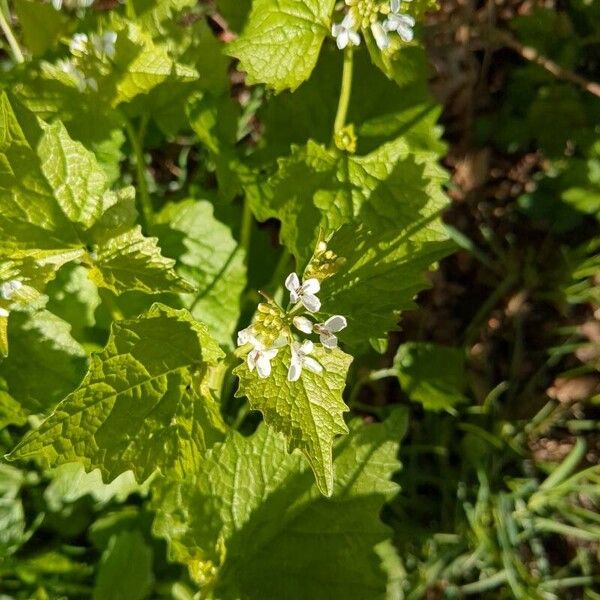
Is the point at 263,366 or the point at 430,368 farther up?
the point at 430,368

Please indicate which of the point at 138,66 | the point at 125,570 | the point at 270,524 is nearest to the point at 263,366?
the point at 270,524

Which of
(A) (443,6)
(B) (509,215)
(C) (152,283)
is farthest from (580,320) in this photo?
(C) (152,283)

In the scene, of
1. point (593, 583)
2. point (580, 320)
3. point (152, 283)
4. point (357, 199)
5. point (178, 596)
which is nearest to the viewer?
point (152, 283)

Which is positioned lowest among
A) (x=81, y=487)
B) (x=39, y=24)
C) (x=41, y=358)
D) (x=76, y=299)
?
(x=81, y=487)

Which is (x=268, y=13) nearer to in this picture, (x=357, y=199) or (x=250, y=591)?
(x=357, y=199)

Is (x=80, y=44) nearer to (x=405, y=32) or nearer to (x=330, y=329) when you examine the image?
(x=405, y=32)
